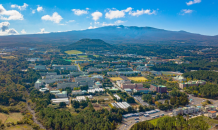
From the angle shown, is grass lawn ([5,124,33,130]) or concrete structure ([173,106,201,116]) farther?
concrete structure ([173,106,201,116])

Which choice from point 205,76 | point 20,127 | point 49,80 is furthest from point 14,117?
point 205,76

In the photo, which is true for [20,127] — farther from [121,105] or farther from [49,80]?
[49,80]

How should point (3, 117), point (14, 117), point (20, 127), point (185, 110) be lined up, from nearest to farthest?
point (20, 127) → point (3, 117) → point (14, 117) → point (185, 110)

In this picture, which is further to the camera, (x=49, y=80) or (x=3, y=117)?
(x=49, y=80)

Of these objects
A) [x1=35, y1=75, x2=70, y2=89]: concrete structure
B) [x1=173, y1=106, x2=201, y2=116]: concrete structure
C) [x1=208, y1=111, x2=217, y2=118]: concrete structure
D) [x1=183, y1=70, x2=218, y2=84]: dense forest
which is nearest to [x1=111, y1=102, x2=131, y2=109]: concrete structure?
[x1=173, y1=106, x2=201, y2=116]: concrete structure

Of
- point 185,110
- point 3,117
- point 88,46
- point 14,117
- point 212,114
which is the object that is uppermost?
point 88,46

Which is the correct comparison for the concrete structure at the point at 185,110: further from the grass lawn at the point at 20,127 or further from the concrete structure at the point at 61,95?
the grass lawn at the point at 20,127

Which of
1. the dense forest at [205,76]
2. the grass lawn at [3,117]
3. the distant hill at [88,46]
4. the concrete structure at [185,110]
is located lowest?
the concrete structure at [185,110]

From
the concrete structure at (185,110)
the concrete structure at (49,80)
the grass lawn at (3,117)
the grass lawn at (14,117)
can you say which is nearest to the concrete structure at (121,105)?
the concrete structure at (185,110)

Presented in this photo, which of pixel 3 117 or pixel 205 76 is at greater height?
pixel 205 76

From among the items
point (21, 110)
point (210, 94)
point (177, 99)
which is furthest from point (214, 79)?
point (21, 110)

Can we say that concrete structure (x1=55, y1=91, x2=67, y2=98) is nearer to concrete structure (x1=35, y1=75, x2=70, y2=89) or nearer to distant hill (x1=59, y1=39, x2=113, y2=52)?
concrete structure (x1=35, y1=75, x2=70, y2=89)
